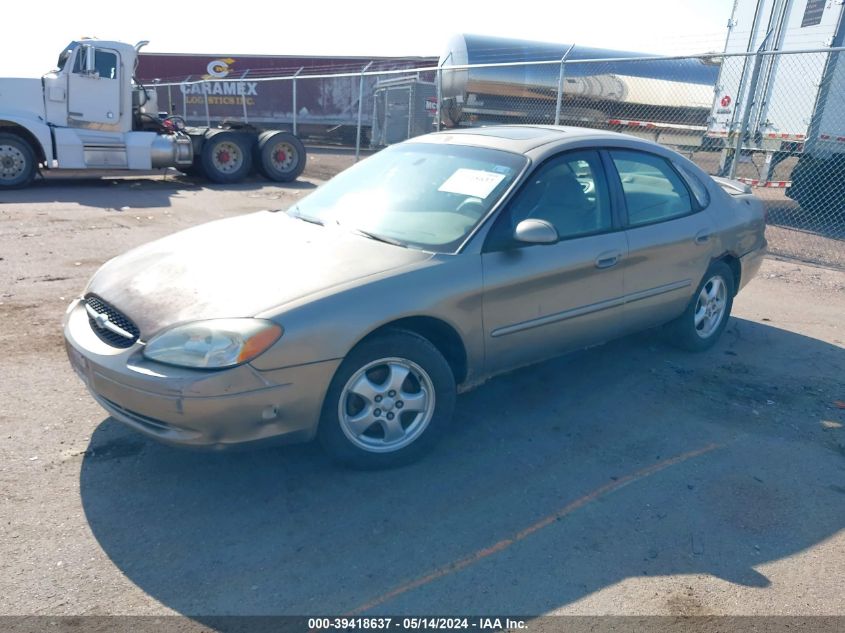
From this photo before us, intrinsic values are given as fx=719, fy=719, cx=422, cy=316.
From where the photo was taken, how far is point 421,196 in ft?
13.9

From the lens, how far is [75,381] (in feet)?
14.8

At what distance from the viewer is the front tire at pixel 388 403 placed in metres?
3.38

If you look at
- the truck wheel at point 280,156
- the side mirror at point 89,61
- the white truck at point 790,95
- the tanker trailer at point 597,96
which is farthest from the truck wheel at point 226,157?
the white truck at point 790,95

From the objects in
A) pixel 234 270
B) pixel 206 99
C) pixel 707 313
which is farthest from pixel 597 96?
pixel 206 99

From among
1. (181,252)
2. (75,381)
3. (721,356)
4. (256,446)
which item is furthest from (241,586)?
(721,356)

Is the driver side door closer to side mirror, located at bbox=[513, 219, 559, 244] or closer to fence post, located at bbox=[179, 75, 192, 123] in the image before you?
fence post, located at bbox=[179, 75, 192, 123]

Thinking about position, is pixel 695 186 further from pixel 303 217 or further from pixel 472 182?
pixel 303 217

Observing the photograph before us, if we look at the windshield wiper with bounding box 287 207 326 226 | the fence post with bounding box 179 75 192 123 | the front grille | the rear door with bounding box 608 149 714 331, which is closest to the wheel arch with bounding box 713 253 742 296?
the rear door with bounding box 608 149 714 331

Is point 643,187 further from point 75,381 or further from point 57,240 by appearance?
point 57,240

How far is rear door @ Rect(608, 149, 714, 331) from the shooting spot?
4598 mm

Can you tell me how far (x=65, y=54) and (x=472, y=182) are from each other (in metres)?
11.9

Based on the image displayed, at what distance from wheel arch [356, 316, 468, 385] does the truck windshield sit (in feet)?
40.2

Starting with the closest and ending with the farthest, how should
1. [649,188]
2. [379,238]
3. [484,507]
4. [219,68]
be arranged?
[484,507], [379,238], [649,188], [219,68]

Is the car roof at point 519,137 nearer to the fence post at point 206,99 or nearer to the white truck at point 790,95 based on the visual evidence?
the white truck at point 790,95
